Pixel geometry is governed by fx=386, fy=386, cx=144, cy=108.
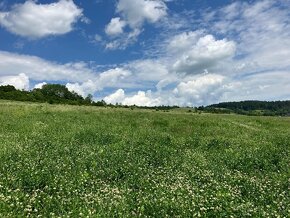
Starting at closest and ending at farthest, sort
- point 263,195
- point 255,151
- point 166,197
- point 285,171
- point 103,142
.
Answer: point 166,197
point 263,195
point 285,171
point 255,151
point 103,142

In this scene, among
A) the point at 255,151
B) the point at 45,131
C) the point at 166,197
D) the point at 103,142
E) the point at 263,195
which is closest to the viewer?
the point at 166,197

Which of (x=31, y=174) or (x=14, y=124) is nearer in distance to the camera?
(x=31, y=174)

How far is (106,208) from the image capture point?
31.3 feet

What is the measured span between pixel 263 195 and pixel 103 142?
39.5 ft

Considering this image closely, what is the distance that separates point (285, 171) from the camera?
14812 millimetres

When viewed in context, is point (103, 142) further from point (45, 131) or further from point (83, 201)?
point (83, 201)

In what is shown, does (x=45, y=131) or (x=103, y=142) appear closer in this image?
(x=103, y=142)

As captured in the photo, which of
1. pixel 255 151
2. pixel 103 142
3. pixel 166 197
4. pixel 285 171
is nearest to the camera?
pixel 166 197

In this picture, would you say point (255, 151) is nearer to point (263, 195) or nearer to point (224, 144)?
point (224, 144)

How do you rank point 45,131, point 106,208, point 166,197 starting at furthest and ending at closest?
point 45,131, point 166,197, point 106,208

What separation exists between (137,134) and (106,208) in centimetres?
1590

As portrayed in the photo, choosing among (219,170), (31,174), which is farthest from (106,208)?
(219,170)

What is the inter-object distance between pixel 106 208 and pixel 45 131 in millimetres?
16190

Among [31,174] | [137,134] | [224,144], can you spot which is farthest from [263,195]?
[137,134]
